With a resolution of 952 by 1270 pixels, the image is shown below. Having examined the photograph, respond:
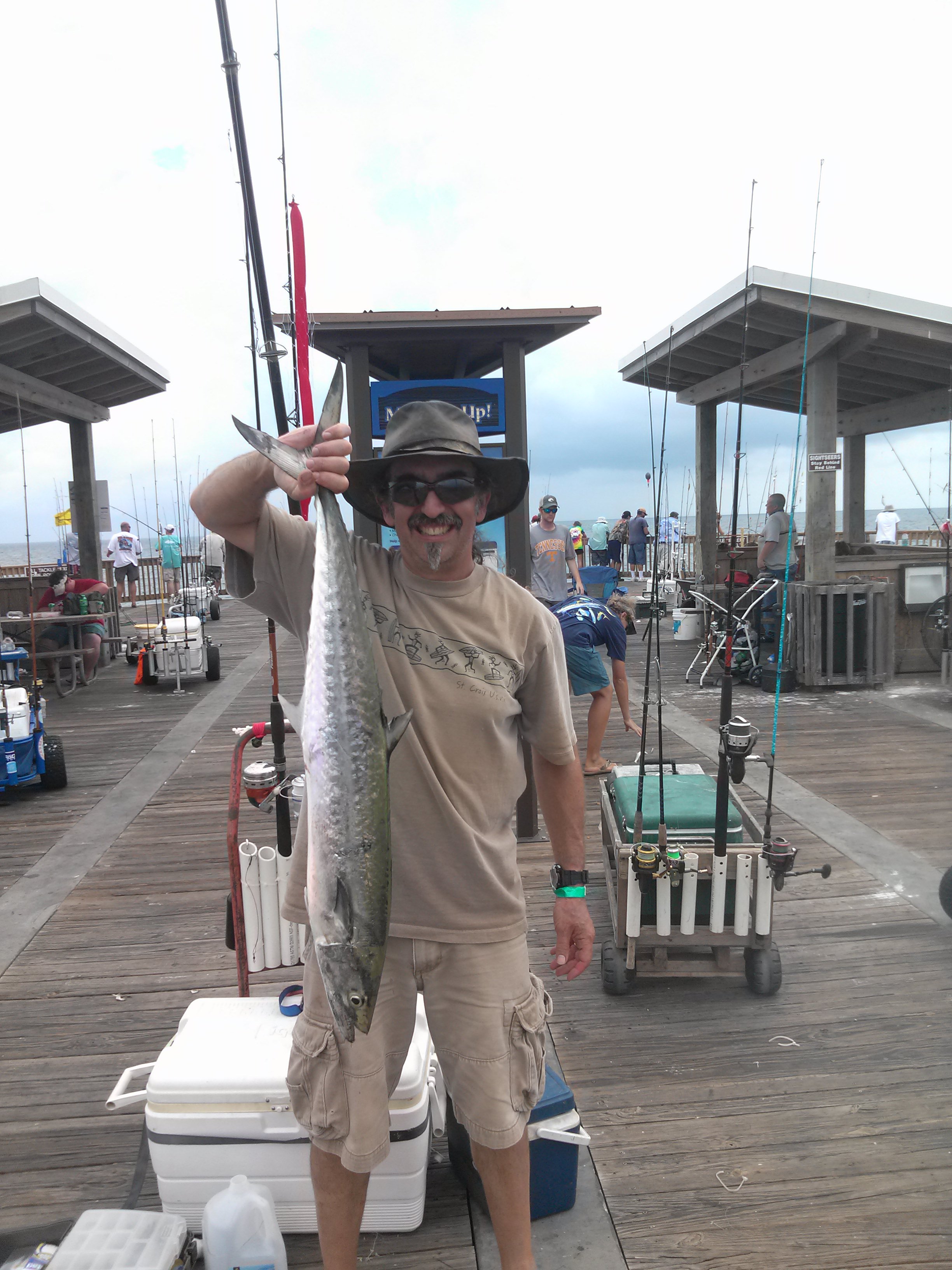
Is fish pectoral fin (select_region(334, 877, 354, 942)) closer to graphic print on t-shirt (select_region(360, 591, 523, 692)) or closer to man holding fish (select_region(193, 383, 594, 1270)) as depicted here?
man holding fish (select_region(193, 383, 594, 1270))

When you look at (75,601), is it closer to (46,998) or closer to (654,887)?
(46,998)

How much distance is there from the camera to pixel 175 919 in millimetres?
4297

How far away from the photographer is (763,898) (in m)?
3.32

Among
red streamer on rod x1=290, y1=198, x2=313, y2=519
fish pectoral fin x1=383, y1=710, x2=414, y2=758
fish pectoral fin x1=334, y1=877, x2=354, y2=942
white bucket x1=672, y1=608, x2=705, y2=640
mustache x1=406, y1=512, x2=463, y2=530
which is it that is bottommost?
white bucket x1=672, y1=608, x2=705, y2=640

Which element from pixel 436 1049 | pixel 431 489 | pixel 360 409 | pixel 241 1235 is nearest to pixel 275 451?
pixel 431 489

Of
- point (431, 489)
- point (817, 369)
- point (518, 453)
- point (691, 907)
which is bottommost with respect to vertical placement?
point (691, 907)

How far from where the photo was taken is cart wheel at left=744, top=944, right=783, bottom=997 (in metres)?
3.41

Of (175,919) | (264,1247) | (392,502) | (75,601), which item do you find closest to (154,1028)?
(175,919)

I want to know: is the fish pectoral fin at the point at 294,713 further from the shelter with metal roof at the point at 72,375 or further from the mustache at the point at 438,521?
the shelter with metal roof at the point at 72,375

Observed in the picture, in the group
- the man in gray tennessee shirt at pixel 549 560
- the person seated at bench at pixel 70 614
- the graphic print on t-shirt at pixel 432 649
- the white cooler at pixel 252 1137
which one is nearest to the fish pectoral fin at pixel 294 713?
the graphic print on t-shirt at pixel 432 649

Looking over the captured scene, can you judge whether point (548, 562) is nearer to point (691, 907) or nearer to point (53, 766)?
point (53, 766)

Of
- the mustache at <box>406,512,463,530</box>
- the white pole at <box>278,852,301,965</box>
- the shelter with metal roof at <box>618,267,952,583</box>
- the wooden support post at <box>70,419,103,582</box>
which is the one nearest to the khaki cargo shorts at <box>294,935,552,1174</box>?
the mustache at <box>406,512,463,530</box>

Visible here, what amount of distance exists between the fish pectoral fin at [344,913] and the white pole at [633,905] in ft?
6.08

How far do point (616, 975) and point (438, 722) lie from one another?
6.48ft
